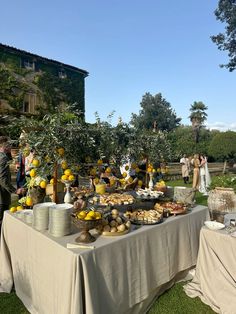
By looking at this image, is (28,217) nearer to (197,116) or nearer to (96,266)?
(96,266)

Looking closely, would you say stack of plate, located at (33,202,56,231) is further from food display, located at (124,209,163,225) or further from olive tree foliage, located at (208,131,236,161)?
olive tree foliage, located at (208,131,236,161)

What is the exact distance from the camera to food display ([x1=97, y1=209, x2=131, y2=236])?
203 cm

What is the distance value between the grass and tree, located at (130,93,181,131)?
40639 mm

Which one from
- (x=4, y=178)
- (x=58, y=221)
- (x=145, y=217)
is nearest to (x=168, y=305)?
(x=145, y=217)

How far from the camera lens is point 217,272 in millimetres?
2389

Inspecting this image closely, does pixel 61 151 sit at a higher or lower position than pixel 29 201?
higher

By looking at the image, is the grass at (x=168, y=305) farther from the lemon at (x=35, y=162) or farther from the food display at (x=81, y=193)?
the lemon at (x=35, y=162)

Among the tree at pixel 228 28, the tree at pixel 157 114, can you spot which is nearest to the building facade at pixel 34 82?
the tree at pixel 228 28

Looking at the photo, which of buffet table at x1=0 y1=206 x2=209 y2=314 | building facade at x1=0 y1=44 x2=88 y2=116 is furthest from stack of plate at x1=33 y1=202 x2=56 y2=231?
building facade at x1=0 y1=44 x2=88 y2=116

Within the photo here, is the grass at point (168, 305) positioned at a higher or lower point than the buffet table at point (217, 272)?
lower

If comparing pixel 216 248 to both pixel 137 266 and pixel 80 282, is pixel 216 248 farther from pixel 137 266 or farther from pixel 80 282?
pixel 80 282

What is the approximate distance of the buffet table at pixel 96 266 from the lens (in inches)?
67.0

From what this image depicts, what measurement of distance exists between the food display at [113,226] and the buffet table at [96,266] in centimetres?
Result: 5

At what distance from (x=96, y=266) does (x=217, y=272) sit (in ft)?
4.35
